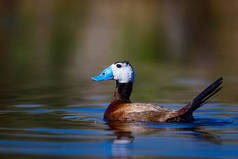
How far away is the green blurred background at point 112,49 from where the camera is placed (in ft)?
42.0

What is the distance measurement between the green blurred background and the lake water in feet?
4.19

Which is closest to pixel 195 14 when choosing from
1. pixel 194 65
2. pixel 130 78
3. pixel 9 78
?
pixel 194 65

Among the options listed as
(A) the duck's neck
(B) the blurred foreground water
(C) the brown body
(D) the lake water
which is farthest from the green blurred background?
(C) the brown body

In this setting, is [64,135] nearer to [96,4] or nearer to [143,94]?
[143,94]

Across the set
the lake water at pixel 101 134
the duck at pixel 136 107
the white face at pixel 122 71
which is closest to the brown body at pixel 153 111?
the duck at pixel 136 107

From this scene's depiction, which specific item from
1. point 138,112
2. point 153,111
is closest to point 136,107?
point 138,112

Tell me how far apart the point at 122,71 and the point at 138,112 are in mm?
1025

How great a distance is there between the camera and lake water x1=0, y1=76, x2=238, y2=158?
20.9 ft

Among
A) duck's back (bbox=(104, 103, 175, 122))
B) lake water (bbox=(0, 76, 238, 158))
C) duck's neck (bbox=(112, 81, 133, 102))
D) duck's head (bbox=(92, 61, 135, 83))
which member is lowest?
lake water (bbox=(0, 76, 238, 158))

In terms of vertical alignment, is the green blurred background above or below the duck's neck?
above

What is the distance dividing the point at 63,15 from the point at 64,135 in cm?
3433

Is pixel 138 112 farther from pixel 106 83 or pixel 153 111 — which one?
pixel 106 83

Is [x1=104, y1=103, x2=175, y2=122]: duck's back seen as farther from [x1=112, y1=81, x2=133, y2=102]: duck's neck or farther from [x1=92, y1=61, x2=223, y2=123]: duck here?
[x1=112, y1=81, x2=133, y2=102]: duck's neck

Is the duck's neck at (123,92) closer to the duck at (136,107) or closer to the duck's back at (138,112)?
the duck at (136,107)
